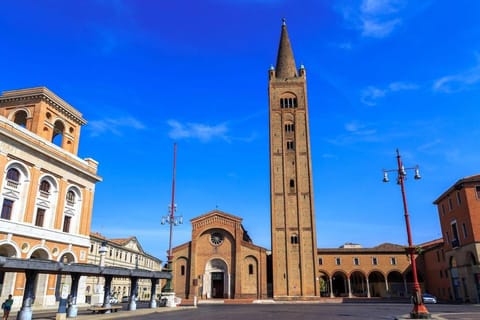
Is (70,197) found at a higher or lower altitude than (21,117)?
lower

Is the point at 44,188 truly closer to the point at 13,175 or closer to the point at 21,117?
the point at 13,175

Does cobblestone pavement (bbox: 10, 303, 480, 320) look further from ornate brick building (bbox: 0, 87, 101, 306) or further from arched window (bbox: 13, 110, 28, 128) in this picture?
arched window (bbox: 13, 110, 28, 128)

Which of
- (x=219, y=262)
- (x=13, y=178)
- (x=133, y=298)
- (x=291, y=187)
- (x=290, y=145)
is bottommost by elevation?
(x=133, y=298)

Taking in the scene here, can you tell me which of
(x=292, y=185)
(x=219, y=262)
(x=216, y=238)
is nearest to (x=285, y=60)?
(x=292, y=185)

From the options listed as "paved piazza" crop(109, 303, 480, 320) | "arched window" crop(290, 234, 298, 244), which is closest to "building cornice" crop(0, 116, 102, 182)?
"paved piazza" crop(109, 303, 480, 320)

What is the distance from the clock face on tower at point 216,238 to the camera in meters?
53.2

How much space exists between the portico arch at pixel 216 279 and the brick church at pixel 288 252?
0.13m

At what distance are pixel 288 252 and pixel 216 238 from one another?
34.6ft

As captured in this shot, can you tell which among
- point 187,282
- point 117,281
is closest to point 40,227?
point 187,282

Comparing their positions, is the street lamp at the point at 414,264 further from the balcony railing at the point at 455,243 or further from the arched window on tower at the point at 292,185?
the arched window on tower at the point at 292,185

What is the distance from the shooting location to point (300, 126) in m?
55.7

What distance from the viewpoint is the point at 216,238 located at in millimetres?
53531

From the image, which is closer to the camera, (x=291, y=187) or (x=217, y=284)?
(x=217, y=284)

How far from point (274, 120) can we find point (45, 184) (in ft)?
113
